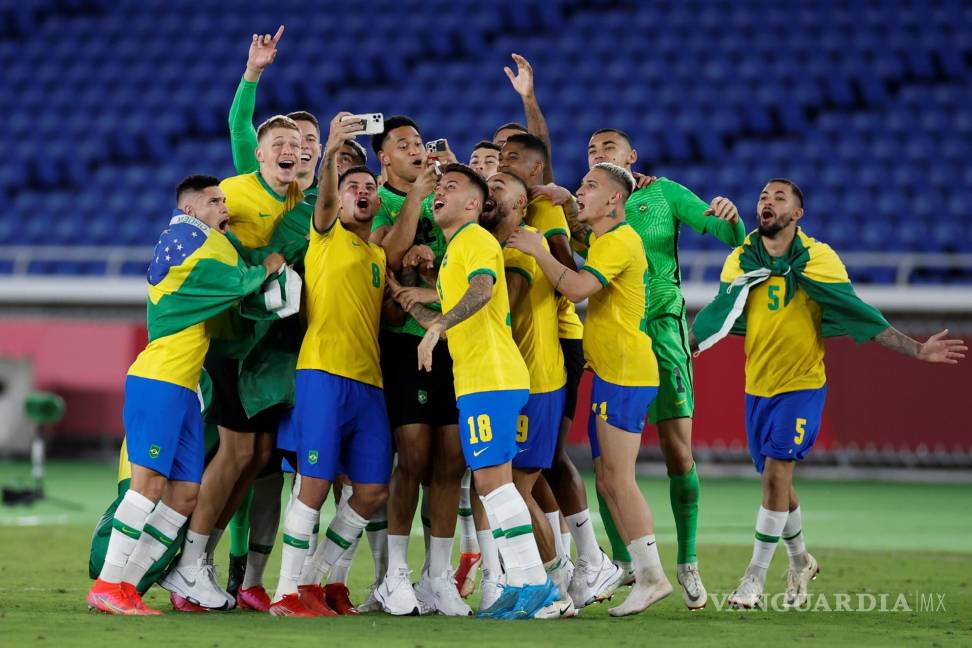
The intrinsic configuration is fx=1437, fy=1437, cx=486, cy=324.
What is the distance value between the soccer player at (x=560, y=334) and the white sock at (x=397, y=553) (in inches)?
35.0

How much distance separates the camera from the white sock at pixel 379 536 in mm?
7625

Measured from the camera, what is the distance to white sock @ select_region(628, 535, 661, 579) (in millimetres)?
7090

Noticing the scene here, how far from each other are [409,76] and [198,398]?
16558 millimetres

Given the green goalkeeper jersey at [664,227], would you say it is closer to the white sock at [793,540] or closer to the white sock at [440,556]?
the white sock at [793,540]

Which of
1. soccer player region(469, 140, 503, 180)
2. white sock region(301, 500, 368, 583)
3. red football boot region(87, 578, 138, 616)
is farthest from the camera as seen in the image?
soccer player region(469, 140, 503, 180)

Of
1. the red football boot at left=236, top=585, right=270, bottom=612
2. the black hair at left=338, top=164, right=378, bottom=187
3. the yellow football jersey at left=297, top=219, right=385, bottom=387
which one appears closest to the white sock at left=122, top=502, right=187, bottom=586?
the red football boot at left=236, top=585, right=270, bottom=612

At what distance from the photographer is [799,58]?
21094mm

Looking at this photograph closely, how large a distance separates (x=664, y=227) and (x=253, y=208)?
233cm

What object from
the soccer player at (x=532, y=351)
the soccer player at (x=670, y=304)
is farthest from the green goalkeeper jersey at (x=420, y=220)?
the soccer player at (x=670, y=304)

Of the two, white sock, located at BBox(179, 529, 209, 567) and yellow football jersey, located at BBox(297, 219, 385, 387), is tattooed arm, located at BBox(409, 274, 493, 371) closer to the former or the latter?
yellow football jersey, located at BBox(297, 219, 385, 387)

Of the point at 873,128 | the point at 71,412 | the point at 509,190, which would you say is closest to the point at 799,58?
the point at 873,128

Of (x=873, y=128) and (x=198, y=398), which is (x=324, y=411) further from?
(x=873, y=128)

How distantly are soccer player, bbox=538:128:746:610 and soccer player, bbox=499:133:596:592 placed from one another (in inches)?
6.4

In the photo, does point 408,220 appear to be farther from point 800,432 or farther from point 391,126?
point 800,432
